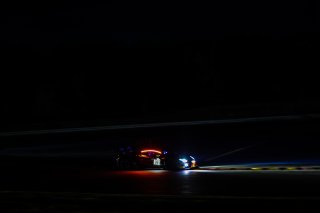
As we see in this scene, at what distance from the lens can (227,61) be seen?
2224 inches

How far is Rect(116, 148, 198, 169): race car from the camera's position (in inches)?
902

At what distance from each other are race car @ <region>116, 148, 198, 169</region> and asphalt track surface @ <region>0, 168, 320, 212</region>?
4.82m

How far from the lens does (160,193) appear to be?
13188 mm

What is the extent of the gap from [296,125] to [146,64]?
33112mm

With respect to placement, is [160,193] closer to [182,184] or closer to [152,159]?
[182,184]

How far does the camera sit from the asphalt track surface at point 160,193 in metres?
10.7

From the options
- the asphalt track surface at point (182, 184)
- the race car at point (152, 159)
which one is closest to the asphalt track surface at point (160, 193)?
the asphalt track surface at point (182, 184)

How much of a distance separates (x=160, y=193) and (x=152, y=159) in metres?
10.4

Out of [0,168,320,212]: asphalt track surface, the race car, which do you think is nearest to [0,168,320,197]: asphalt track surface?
[0,168,320,212]: asphalt track surface

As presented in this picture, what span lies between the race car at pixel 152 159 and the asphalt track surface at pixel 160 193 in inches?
190

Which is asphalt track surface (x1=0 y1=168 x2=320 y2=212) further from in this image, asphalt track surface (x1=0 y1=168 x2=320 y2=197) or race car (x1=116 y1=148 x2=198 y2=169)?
race car (x1=116 y1=148 x2=198 y2=169)

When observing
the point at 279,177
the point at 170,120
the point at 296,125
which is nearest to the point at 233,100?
the point at 170,120

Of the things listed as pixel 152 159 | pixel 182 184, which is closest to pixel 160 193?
pixel 182 184

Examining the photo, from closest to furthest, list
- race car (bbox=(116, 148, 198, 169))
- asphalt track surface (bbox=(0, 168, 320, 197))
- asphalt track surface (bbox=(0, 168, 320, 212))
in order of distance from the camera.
Answer: asphalt track surface (bbox=(0, 168, 320, 212)), asphalt track surface (bbox=(0, 168, 320, 197)), race car (bbox=(116, 148, 198, 169))
